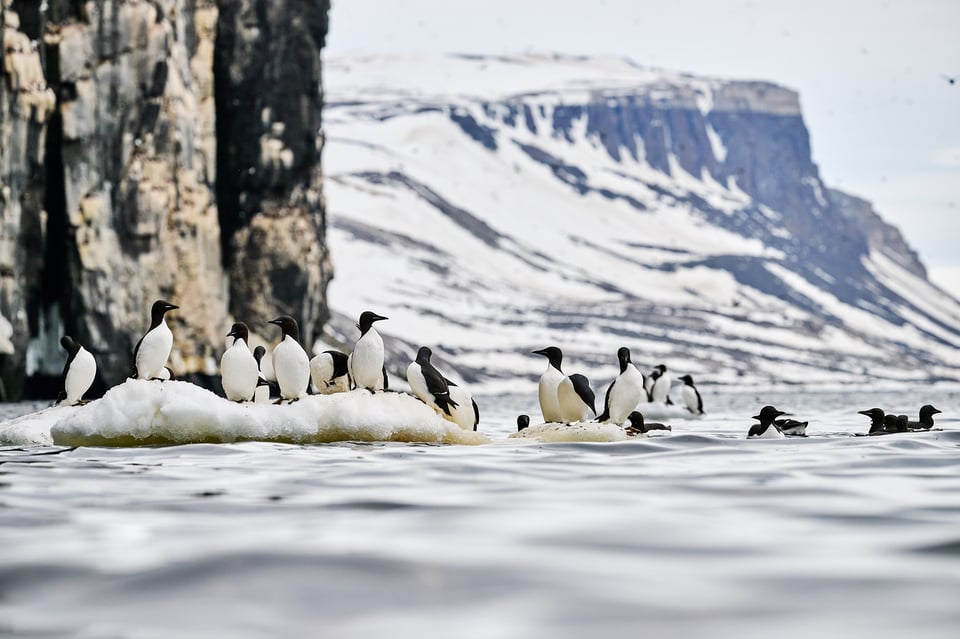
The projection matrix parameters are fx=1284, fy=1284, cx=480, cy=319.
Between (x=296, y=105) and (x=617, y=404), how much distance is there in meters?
40.1

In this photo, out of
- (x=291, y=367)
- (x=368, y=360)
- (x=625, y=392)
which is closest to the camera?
(x=291, y=367)

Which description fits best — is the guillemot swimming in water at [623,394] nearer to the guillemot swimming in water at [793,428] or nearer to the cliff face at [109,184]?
the guillemot swimming in water at [793,428]

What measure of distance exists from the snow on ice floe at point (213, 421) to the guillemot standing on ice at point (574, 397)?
71.7 inches

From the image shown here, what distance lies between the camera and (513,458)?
1241cm

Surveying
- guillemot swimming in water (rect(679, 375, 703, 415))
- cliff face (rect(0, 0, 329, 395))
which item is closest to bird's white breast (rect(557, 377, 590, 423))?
guillemot swimming in water (rect(679, 375, 703, 415))

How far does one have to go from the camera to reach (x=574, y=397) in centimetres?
1631

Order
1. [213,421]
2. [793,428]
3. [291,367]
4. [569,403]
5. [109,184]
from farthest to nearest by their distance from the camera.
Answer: [109,184] < [793,428] < [569,403] < [291,367] < [213,421]

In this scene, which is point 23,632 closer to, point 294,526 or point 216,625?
point 216,625

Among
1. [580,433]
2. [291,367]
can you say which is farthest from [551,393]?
[291,367]

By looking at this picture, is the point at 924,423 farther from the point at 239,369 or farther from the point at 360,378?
the point at 239,369

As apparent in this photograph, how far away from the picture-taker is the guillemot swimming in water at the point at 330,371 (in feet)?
58.4

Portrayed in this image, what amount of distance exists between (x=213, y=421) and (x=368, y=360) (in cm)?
222

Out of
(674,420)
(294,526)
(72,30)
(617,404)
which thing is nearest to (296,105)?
(72,30)

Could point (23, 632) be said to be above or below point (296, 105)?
below
